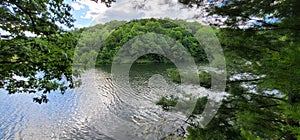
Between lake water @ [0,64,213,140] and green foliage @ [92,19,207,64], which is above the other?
green foliage @ [92,19,207,64]

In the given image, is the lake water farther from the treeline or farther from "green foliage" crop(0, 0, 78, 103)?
the treeline

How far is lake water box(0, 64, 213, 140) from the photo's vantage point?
11.5 m

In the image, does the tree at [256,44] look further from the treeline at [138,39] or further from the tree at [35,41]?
the treeline at [138,39]

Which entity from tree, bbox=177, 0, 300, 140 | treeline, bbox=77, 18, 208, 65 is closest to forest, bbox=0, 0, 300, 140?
tree, bbox=177, 0, 300, 140

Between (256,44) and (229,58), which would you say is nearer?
(256,44)

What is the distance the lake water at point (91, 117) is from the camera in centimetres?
1152

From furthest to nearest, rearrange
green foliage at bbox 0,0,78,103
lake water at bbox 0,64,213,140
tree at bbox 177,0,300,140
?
lake water at bbox 0,64,213,140 < tree at bbox 177,0,300,140 < green foliage at bbox 0,0,78,103

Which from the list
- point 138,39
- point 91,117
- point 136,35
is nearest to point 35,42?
point 91,117

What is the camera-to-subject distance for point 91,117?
47.0 feet

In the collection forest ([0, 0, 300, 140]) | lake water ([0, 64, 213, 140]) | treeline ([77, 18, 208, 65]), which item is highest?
treeline ([77, 18, 208, 65])

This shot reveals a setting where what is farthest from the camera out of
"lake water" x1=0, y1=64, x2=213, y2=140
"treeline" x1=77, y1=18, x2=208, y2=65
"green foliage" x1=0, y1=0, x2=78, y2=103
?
"treeline" x1=77, y1=18, x2=208, y2=65

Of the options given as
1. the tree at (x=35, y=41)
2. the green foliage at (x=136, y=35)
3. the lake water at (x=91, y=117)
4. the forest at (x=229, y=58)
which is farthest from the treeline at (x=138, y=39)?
the tree at (x=35, y=41)

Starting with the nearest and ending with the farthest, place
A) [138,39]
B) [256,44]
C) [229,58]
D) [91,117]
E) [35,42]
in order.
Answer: [35,42] → [256,44] → [229,58] → [91,117] → [138,39]

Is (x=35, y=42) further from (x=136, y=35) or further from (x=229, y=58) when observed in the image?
(x=136, y=35)
